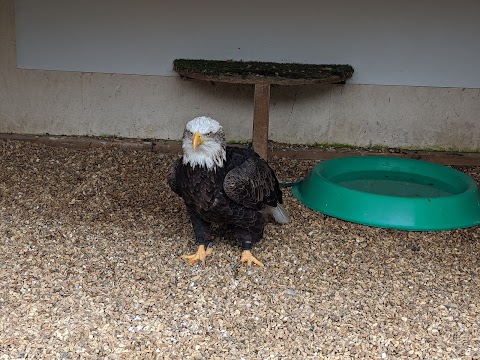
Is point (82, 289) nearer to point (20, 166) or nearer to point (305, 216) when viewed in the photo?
point (305, 216)

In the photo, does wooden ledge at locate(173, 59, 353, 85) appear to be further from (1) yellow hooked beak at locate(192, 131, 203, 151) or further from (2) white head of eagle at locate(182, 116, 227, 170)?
(1) yellow hooked beak at locate(192, 131, 203, 151)

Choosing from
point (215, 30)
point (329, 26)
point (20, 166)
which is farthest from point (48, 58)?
point (329, 26)

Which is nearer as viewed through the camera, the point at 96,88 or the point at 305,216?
the point at 305,216

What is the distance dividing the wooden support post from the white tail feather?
103 centimetres

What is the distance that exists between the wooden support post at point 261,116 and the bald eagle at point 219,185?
4.02ft

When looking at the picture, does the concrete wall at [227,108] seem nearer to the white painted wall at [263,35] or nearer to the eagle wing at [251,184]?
the white painted wall at [263,35]

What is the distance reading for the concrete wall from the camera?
18.3 feet

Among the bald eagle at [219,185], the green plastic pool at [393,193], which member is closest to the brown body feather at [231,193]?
the bald eagle at [219,185]

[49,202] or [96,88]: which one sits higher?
[96,88]

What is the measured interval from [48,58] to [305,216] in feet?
8.89

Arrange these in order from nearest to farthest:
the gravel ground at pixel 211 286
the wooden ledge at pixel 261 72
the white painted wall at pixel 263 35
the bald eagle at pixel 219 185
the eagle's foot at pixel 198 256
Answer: the gravel ground at pixel 211 286
the bald eagle at pixel 219 185
the eagle's foot at pixel 198 256
the wooden ledge at pixel 261 72
the white painted wall at pixel 263 35

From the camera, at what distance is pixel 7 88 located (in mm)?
5645

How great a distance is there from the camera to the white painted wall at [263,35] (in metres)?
5.36

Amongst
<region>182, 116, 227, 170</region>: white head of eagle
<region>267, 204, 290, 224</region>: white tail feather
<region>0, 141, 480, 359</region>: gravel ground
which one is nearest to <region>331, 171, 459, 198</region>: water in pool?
<region>0, 141, 480, 359</region>: gravel ground
